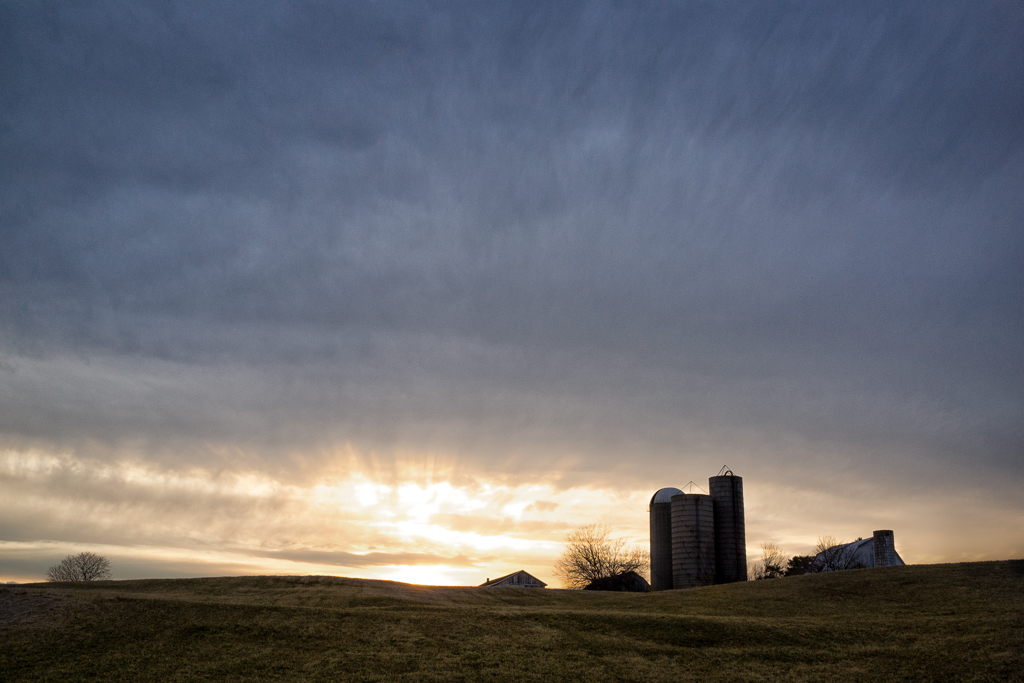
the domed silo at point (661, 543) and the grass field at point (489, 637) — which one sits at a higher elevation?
the domed silo at point (661, 543)

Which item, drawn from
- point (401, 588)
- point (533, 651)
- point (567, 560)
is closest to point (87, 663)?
point (533, 651)

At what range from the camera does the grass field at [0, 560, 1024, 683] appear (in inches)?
803

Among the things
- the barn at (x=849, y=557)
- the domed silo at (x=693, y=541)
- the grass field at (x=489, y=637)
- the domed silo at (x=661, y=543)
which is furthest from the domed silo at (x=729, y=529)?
the grass field at (x=489, y=637)

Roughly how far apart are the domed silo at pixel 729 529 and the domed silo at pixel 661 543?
453cm

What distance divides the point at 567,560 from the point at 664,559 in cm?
2576

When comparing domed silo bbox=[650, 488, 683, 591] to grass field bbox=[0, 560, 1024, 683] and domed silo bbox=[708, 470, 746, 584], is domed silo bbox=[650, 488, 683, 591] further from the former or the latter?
grass field bbox=[0, 560, 1024, 683]

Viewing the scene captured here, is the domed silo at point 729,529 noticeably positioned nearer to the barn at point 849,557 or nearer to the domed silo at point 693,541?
the domed silo at point 693,541

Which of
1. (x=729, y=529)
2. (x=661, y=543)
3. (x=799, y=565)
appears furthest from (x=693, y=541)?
(x=799, y=565)

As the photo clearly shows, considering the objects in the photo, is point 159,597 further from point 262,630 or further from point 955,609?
point 955,609

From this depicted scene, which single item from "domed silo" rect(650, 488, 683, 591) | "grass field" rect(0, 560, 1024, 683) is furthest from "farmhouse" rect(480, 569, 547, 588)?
"grass field" rect(0, 560, 1024, 683)

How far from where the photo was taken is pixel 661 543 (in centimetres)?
5753

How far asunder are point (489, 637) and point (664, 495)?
39247 mm

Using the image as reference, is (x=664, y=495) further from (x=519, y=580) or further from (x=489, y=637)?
(x=489, y=637)

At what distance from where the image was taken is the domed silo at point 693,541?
51719 mm
